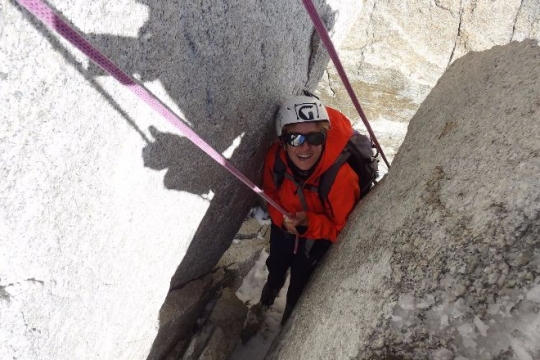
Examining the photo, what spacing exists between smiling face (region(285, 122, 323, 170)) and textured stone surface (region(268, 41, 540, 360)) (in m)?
0.62

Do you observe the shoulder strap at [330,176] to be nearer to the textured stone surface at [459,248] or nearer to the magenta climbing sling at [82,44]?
the textured stone surface at [459,248]

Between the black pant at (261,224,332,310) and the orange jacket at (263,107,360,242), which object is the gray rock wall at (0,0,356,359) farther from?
the black pant at (261,224,332,310)

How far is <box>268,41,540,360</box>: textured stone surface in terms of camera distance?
1142mm

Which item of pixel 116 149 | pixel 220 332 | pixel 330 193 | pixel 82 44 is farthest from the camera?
pixel 220 332

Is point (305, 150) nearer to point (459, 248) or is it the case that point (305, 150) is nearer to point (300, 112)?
point (300, 112)

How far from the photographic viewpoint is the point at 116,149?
1615mm

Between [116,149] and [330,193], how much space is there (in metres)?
1.51

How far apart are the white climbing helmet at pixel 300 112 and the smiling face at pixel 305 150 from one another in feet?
0.14

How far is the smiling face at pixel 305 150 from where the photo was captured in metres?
2.58

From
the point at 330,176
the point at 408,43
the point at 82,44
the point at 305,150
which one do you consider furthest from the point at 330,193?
the point at 408,43

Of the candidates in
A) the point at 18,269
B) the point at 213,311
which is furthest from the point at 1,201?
the point at 213,311

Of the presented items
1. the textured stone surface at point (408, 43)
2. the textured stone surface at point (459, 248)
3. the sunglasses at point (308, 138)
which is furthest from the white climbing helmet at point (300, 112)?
the textured stone surface at point (408, 43)

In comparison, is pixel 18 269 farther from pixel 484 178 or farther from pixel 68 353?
pixel 484 178

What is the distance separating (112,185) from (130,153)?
163mm
